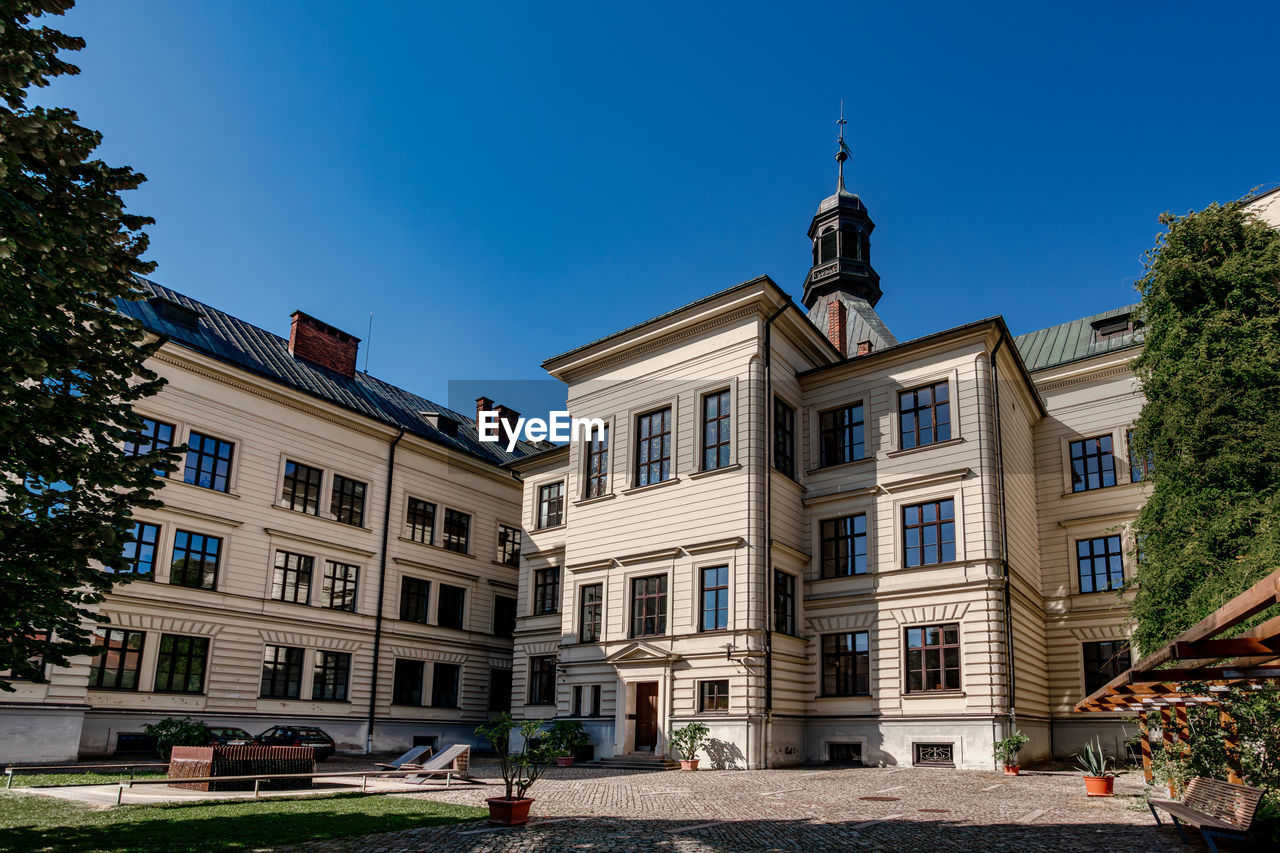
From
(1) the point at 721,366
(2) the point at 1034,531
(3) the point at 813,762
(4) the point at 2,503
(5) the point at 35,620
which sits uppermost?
(1) the point at 721,366

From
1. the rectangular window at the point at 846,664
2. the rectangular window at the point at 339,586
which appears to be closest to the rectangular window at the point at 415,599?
the rectangular window at the point at 339,586

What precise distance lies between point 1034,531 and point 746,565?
10940mm

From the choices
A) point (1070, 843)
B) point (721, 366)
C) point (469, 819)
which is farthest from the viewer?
point (721, 366)

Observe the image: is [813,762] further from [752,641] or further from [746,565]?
[746,565]

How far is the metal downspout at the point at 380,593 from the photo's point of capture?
33.4 m

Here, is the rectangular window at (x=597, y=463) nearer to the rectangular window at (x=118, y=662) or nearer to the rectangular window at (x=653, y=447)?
the rectangular window at (x=653, y=447)

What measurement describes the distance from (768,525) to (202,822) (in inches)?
671

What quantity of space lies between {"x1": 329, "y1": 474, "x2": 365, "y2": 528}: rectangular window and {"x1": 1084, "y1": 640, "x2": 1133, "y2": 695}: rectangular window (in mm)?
25873

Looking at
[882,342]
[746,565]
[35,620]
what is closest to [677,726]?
[746,565]

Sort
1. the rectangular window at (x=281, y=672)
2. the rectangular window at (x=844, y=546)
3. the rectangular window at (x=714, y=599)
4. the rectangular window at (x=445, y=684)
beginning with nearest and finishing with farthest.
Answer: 1. the rectangular window at (x=714, y=599)
2. the rectangular window at (x=844, y=546)
3. the rectangular window at (x=281, y=672)
4. the rectangular window at (x=445, y=684)

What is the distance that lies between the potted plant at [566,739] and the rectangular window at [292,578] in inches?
432

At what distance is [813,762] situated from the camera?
26281mm

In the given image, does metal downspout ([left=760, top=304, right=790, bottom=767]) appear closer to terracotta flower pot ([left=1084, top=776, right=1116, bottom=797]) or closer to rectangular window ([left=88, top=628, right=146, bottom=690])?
terracotta flower pot ([left=1084, top=776, right=1116, bottom=797])

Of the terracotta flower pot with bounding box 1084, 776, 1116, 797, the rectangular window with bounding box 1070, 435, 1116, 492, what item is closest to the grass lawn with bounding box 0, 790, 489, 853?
the terracotta flower pot with bounding box 1084, 776, 1116, 797
